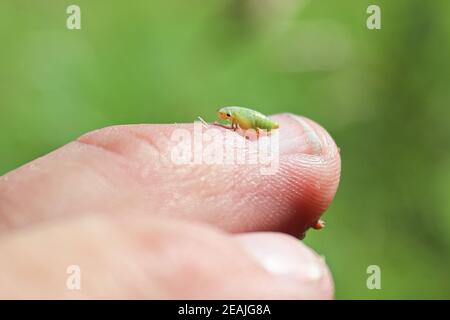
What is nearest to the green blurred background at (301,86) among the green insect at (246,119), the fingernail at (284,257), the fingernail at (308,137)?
the fingernail at (308,137)

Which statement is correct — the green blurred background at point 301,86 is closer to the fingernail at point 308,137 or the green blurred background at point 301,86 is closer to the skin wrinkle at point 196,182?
the fingernail at point 308,137

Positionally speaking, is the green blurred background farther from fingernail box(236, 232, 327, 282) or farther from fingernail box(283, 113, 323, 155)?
fingernail box(236, 232, 327, 282)

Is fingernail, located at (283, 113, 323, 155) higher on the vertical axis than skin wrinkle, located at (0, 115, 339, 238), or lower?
higher

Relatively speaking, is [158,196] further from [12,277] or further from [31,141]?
[31,141]

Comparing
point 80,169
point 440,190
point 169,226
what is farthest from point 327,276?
point 440,190

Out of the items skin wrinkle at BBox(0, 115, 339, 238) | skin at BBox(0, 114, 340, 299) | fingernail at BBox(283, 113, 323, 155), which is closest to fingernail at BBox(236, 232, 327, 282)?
skin at BBox(0, 114, 340, 299)

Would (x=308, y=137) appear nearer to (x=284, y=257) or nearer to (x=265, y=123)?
(x=265, y=123)
